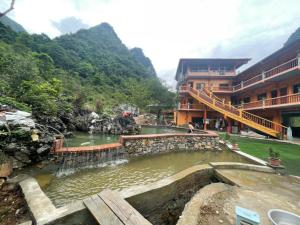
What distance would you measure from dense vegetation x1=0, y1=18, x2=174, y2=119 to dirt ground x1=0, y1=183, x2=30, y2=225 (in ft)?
11.3

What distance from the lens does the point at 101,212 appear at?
7.37 feet

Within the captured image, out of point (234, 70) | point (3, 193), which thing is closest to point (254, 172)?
point (3, 193)

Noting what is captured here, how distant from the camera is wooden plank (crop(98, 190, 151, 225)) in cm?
204

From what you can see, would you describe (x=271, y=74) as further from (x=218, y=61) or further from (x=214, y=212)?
(x=214, y=212)

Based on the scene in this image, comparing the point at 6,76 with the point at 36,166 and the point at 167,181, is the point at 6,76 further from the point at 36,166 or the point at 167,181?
the point at 167,181

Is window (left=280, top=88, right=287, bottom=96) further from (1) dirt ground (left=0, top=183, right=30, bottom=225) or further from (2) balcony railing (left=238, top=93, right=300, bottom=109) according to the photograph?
(1) dirt ground (left=0, top=183, right=30, bottom=225)

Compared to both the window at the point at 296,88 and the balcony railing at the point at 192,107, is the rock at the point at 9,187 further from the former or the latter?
the balcony railing at the point at 192,107

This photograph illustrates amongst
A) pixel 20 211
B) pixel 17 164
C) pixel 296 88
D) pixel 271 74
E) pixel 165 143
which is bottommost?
pixel 20 211

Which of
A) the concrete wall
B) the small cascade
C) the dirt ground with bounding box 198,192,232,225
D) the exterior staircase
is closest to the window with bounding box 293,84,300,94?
the exterior staircase

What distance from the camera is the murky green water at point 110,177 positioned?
3377 millimetres

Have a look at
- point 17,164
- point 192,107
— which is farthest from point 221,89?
point 17,164

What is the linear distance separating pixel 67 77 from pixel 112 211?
74.9 feet

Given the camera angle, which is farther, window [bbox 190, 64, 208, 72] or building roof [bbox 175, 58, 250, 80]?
window [bbox 190, 64, 208, 72]

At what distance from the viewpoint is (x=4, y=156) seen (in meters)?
3.38
